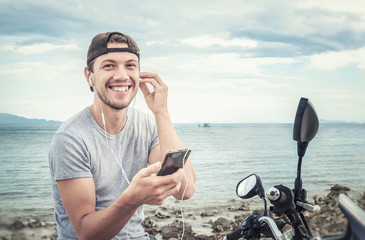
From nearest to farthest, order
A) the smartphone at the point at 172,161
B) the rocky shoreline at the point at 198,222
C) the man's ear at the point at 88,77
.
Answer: the smartphone at the point at 172,161 < the man's ear at the point at 88,77 < the rocky shoreline at the point at 198,222

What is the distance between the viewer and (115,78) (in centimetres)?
275

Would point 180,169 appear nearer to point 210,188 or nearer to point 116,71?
point 116,71

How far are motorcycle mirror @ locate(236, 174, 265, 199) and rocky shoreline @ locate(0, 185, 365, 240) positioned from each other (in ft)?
15.8

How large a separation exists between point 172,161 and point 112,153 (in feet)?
2.33

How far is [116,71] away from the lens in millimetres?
2770

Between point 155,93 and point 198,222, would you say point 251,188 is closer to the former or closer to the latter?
point 155,93

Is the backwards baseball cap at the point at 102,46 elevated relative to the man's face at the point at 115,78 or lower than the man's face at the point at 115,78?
elevated

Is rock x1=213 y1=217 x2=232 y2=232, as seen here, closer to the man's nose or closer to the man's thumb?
the man's nose

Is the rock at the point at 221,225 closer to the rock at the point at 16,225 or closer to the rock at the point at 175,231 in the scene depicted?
the rock at the point at 175,231

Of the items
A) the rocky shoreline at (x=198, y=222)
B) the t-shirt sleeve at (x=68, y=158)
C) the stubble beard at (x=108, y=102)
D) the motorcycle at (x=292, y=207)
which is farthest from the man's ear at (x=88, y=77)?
the rocky shoreline at (x=198, y=222)

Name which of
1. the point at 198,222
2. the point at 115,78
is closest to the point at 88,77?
the point at 115,78

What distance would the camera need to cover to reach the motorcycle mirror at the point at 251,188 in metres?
1.64

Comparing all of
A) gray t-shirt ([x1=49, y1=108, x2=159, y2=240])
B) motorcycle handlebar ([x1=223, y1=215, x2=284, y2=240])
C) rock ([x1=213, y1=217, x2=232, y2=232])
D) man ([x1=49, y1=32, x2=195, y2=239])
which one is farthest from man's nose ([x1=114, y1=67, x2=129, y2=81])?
rock ([x1=213, y1=217, x2=232, y2=232])

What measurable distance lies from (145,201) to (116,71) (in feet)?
3.24
